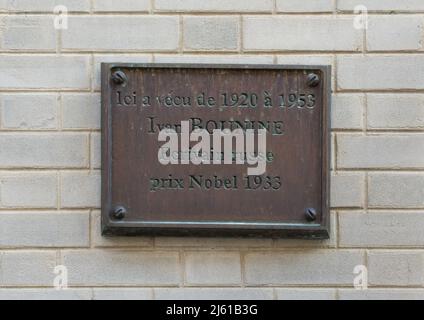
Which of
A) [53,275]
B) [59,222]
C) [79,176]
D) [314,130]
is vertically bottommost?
[53,275]

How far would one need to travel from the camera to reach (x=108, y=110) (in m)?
3.61

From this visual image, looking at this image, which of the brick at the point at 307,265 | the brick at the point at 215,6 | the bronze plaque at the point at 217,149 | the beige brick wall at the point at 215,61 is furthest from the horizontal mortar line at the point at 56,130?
the brick at the point at 307,265

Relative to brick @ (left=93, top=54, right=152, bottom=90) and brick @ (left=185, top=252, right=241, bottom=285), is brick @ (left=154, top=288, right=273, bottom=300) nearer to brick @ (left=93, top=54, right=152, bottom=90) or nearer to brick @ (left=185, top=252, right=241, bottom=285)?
brick @ (left=185, top=252, right=241, bottom=285)

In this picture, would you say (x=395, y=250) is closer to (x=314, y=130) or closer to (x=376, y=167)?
(x=376, y=167)

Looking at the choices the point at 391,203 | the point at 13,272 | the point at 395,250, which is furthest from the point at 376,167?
the point at 13,272

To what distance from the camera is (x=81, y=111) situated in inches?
145

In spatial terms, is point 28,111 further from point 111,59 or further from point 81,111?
point 111,59

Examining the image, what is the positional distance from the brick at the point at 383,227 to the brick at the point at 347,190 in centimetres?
6

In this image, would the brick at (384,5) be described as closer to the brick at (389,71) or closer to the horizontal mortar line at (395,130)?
the brick at (389,71)

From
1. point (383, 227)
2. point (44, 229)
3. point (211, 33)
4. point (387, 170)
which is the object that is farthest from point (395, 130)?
point (44, 229)

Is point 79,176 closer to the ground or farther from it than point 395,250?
farther from it

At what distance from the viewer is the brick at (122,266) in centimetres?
371

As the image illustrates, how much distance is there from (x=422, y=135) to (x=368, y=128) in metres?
0.29

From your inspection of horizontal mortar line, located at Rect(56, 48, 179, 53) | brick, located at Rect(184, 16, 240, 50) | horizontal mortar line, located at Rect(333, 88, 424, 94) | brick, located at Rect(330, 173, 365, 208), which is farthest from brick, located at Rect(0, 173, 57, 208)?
horizontal mortar line, located at Rect(333, 88, 424, 94)
